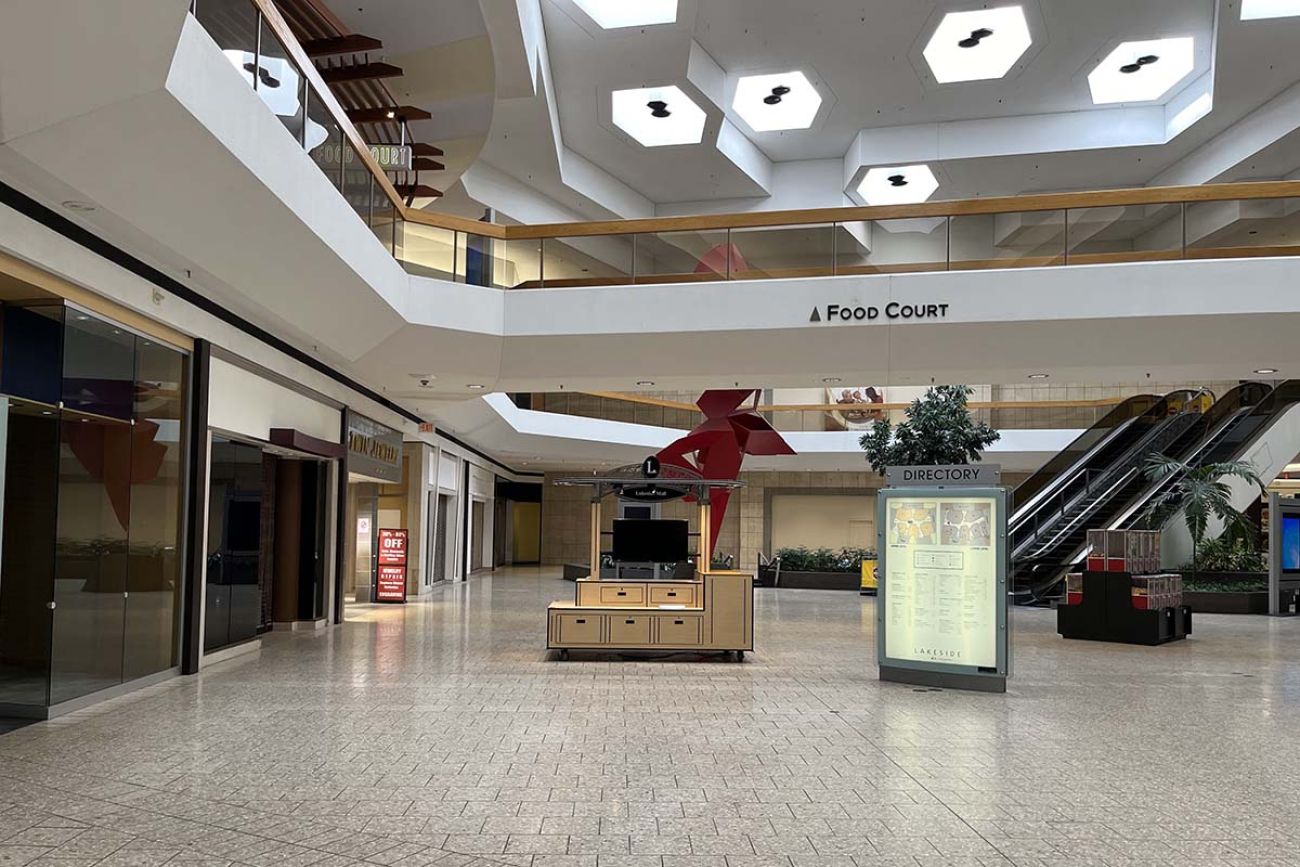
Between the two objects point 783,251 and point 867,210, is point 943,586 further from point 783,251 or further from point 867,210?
point 867,210

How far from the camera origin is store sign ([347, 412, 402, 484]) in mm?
15266

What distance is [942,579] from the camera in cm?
938

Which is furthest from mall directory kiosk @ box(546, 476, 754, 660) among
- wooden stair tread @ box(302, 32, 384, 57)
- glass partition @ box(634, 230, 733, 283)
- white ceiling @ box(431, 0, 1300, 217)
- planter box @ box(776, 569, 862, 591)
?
planter box @ box(776, 569, 862, 591)

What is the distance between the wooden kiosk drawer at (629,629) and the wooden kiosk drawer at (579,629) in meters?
0.16

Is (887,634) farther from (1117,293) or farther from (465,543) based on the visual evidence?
(465,543)

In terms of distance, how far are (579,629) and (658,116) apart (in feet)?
41.6

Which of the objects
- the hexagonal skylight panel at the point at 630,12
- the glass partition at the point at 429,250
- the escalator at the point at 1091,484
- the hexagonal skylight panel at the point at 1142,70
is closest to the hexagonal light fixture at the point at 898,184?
the hexagonal skylight panel at the point at 1142,70

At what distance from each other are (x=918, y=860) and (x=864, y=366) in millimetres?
9528

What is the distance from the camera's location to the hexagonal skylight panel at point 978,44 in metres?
17.5

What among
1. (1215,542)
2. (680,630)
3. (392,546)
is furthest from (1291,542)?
(392,546)

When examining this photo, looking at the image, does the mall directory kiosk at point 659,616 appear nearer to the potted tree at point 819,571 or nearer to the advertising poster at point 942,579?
the advertising poster at point 942,579

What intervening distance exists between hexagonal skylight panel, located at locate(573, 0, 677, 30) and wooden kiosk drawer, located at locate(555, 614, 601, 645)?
1029 centimetres

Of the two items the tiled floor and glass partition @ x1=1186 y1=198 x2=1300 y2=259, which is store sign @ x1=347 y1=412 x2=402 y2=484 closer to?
the tiled floor

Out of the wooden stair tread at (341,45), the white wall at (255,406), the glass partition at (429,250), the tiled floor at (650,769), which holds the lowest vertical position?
the tiled floor at (650,769)
